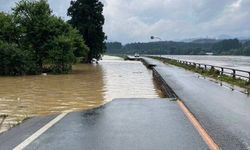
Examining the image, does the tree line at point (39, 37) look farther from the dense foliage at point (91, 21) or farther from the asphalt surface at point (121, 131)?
the asphalt surface at point (121, 131)

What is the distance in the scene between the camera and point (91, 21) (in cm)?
8806

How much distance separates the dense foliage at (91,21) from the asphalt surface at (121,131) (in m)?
71.7

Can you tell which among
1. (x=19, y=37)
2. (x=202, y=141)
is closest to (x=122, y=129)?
(x=202, y=141)

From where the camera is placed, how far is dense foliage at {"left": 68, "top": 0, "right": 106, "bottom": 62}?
3415 inches

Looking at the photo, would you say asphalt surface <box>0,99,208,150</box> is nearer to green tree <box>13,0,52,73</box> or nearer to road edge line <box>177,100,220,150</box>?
road edge line <box>177,100,220,150</box>

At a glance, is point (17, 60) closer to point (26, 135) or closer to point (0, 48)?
point (0, 48)

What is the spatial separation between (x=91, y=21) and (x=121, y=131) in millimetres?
78039

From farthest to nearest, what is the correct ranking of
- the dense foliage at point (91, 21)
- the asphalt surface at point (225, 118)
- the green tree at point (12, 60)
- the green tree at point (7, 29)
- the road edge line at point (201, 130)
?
1. the dense foliage at point (91, 21)
2. the green tree at point (7, 29)
3. the green tree at point (12, 60)
4. the asphalt surface at point (225, 118)
5. the road edge line at point (201, 130)

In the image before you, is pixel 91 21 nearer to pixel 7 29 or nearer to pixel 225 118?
pixel 7 29

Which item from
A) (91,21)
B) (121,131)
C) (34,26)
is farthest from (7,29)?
(121,131)

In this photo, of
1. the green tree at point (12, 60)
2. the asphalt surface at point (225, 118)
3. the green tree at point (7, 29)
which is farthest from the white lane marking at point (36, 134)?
the green tree at point (7, 29)

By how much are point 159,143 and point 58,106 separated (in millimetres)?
10758

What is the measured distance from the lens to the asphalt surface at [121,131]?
367 inches

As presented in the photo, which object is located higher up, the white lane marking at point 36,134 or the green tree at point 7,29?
the green tree at point 7,29
